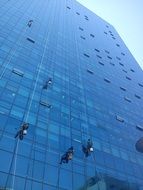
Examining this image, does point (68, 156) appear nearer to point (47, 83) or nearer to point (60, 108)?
point (60, 108)

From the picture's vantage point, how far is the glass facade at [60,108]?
76.7 feet

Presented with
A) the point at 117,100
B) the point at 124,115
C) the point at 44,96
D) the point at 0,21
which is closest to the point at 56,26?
the point at 0,21

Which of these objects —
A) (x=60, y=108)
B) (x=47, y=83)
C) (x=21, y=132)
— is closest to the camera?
(x=21, y=132)

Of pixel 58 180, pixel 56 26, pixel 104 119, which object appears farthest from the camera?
pixel 56 26

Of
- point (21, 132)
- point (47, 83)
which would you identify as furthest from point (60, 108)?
point (21, 132)

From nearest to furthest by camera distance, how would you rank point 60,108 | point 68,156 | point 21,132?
point 21,132
point 68,156
point 60,108

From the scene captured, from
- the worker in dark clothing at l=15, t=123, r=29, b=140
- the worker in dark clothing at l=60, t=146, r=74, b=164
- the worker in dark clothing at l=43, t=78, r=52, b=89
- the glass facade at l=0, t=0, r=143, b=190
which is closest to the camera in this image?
the worker in dark clothing at l=15, t=123, r=29, b=140

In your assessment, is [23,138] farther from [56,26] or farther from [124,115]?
[56,26]

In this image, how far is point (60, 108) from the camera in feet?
105

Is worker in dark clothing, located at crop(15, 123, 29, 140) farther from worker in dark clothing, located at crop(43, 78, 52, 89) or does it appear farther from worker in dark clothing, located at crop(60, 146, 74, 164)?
worker in dark clothing, located at crop(43, 78, 52, 89)

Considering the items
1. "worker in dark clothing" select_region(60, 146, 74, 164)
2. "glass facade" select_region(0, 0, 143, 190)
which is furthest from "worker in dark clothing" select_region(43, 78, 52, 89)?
"worker in dark clothing" select_region(60, 146, 74, 164)

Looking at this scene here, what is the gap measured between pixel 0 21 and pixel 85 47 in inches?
738

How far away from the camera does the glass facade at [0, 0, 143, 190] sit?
76.7 ft

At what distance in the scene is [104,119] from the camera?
120 feet
